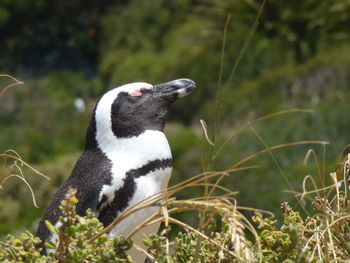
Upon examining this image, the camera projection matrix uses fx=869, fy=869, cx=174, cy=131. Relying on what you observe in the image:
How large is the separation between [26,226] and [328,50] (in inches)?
176

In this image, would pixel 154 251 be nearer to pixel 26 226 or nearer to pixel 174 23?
pixel 26 226

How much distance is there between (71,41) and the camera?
1482 centimetres

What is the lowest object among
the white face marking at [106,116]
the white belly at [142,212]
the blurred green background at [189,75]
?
the blurred green background at [189,75]

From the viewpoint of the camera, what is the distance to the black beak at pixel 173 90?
1.82 meters

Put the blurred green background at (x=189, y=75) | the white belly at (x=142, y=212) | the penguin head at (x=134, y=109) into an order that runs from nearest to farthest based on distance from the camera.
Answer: the white belly at (x=142, y=212) → the penguin head at (x=134, y=109) → the blurred green background at (x=189, y=75)

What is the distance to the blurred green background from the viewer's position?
668 centimetres

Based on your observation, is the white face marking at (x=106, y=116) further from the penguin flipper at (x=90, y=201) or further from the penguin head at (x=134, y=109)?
the penguin flipper at (x=90, y=201)

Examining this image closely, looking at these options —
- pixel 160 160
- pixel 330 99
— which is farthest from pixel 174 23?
pixel 160 160

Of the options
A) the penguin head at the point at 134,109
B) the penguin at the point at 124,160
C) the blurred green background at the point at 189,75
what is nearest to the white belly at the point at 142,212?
the penguin at the point at 124,160

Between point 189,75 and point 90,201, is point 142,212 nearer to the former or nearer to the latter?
point 90,201

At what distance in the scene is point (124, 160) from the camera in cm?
171

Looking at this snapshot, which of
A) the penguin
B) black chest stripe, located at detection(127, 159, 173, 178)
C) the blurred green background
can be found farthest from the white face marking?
the blurred green background

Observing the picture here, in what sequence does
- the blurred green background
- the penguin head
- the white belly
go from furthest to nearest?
the blurred green background
the penguin head
the white belly

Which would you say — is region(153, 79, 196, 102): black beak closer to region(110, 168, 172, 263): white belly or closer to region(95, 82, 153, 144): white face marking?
region(95, 82, 153, 144): white face marking
